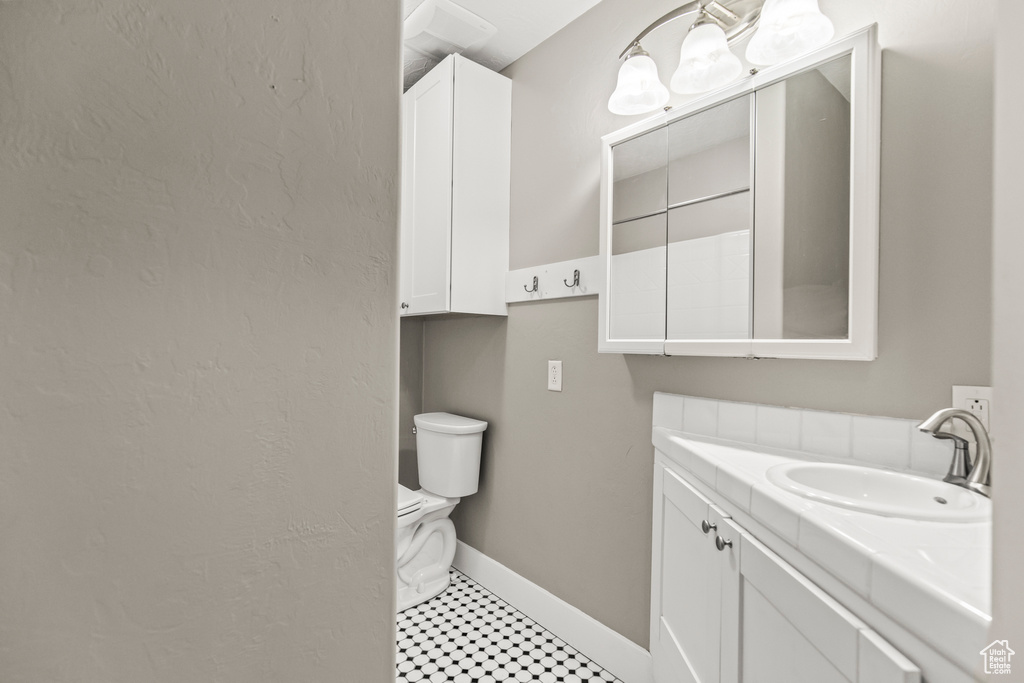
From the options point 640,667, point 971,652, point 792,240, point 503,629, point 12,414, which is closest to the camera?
point 12,414

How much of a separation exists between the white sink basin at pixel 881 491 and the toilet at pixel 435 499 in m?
1.32

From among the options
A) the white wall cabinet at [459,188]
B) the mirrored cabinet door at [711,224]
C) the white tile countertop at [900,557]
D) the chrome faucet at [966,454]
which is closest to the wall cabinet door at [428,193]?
the white wall cabinet at [459,188]

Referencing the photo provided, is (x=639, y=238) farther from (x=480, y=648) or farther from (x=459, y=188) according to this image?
(x=480, y=648)

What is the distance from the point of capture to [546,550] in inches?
75.1

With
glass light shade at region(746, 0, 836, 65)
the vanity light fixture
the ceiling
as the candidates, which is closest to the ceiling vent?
the ceiling

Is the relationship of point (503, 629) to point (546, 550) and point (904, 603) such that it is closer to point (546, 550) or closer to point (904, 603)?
point (546, 550)

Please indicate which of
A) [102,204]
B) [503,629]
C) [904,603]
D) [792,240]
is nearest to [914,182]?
[792,240]

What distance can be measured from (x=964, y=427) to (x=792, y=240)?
52 centimetres

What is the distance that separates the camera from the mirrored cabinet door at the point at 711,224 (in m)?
1.26

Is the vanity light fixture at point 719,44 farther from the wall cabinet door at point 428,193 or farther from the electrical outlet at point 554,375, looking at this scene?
the electrical outlet at point 554,375

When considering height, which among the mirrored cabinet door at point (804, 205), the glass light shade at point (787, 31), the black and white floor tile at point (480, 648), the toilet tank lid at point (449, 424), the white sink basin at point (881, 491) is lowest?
the black and white floor tile at point (480, 648)

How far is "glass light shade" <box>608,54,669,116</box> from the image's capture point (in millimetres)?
1449

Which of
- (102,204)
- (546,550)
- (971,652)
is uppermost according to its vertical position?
(102,204)

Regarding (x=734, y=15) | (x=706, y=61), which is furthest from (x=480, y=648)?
(x=734, y=15)
